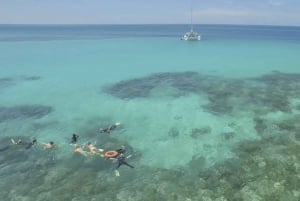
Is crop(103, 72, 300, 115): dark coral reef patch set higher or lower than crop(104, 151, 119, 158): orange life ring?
lower

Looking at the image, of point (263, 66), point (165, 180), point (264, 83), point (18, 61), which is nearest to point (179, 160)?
point (165, 180)

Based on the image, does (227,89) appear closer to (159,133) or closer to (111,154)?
(159,133)

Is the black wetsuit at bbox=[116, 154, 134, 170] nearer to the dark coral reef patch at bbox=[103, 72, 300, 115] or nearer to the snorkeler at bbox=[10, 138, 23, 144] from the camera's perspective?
the snorkeler at bbox=[10, 138, 23, 144]

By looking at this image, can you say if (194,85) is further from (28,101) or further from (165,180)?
(165,180)

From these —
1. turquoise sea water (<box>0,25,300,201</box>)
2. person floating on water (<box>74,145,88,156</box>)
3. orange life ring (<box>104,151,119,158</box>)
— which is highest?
orange life ring (<box>104,151,119,158</box>)

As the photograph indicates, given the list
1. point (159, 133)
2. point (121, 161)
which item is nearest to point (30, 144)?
point (121, 161)

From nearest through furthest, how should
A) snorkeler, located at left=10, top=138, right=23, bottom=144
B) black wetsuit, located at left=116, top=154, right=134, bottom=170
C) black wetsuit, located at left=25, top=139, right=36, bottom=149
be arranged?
1. black wetsuit, located at left=116, top=154, right=134, bottom=170
2. black wetsuit, located at left=25, top=139, right=36, bottom=149
3. snorkeler, located at left=10, top=138, right=23, bottom=144

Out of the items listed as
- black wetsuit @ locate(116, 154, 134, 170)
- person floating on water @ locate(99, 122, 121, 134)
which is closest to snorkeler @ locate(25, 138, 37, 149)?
person floating on water @ locate(99, 122, 121, 134)

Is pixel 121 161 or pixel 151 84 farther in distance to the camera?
pixel 151 84
